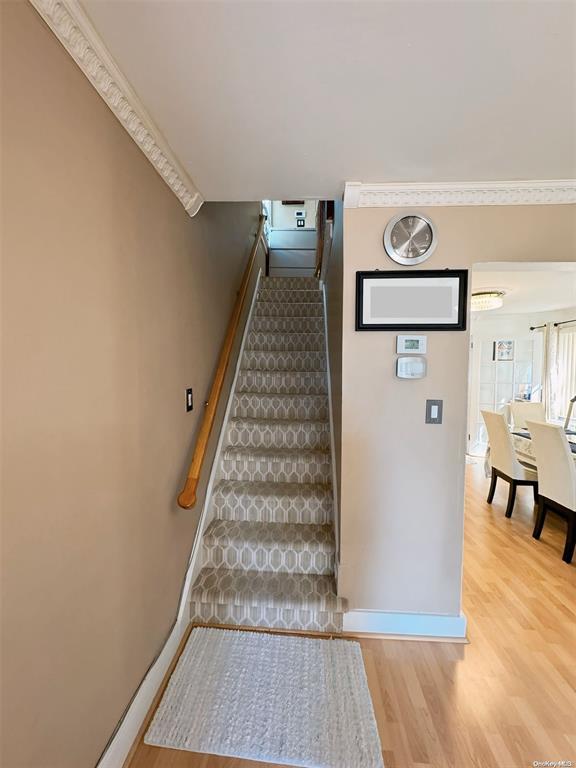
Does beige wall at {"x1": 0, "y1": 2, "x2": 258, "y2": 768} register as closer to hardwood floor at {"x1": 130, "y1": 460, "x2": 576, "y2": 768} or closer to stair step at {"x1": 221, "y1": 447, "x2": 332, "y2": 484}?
hardwood floor at {"x1": 130, "y1": 460, "x2": 576, "y2": 768}

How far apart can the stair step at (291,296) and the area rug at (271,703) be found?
3220mm

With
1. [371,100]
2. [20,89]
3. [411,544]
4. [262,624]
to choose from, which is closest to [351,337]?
[371,100]

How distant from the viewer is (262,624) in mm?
1787

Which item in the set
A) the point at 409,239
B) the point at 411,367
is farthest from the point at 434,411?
the point at 409,239

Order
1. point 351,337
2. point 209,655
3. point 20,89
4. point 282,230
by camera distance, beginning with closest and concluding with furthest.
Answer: point 20,89, point 209,655, point 351,337, point 282,230

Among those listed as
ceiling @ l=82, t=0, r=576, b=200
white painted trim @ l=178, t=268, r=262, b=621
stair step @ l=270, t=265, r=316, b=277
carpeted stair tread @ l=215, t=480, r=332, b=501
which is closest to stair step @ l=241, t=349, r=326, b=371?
white painted trim @ l=178, t=268, r=262, b=621

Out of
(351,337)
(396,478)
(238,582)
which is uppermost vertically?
(351,337)

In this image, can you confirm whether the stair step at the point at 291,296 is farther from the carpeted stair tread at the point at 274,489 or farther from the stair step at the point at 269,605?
the stair step at the point at 269,605

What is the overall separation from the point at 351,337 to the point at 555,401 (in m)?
4.87

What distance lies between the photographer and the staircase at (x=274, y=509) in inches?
70.7

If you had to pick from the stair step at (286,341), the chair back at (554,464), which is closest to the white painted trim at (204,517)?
the stair step at (286,341)

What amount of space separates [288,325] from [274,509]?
2.04 metres

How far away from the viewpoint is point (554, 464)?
2670 millimetres

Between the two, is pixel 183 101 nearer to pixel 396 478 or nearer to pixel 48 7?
pixel 48 7
